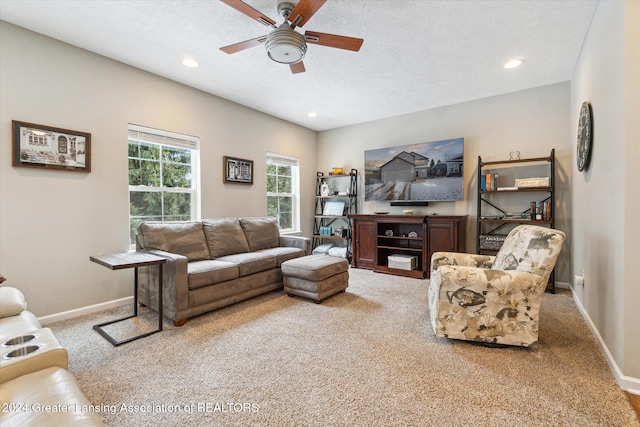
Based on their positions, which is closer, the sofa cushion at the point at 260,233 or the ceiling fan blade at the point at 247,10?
the ceiling fan blade at the point at 247,10

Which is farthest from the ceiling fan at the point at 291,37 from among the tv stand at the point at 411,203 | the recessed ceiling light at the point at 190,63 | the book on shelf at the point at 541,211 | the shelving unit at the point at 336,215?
the shelving unit at the point at 336,215

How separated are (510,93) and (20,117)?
5588 mm

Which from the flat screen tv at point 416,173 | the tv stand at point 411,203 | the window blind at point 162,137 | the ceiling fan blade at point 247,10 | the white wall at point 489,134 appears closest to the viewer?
the ceiling fan blade at point 247,10

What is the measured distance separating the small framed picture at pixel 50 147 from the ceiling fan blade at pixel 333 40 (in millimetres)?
2421

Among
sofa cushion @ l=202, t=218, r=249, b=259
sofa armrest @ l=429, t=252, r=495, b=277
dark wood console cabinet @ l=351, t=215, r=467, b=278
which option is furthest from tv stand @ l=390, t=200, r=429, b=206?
sofa cushion @ l=202, t=218, r=249, b=259

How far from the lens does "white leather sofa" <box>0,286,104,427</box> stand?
93cm

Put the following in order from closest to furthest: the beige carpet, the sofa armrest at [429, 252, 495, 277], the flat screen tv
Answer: the beige carpet → the sofa armrest at [429, 252, 495, 277] → the flat screen tv

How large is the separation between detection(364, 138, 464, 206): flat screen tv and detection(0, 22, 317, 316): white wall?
3034 mm

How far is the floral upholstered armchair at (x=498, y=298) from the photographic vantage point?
6.82 feet

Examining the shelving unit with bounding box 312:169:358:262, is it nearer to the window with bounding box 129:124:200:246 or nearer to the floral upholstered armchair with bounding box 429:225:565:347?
the window with bounding box 129:124:200:246

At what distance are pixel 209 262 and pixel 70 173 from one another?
1570 mm

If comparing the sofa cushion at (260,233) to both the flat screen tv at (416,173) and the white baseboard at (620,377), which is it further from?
the white baseboard at (620,377)

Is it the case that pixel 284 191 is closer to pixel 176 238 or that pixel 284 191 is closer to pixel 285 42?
pixel 176 238

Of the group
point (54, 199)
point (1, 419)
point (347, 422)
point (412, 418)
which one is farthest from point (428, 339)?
point (54, 199)
